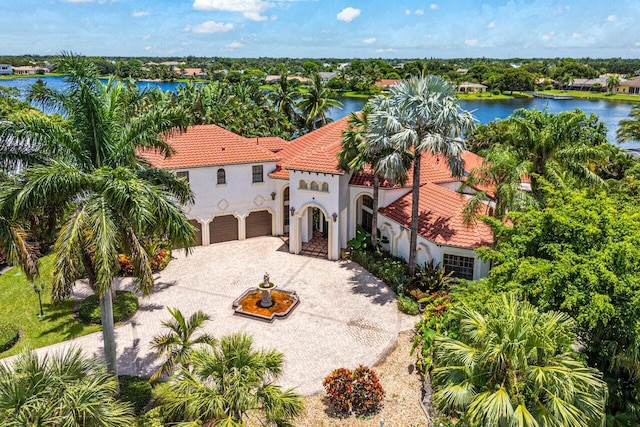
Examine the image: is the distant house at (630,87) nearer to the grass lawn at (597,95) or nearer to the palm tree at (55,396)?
the grass lawn at (597,95)

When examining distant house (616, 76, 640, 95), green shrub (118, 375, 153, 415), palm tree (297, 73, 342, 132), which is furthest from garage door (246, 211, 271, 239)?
distant house (616, 76, 640, 95)

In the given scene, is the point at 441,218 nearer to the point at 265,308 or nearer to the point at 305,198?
the point at 305,198

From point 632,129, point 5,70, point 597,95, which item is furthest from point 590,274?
point 5,70

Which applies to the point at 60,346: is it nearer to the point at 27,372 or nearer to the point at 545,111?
the point at 27,372

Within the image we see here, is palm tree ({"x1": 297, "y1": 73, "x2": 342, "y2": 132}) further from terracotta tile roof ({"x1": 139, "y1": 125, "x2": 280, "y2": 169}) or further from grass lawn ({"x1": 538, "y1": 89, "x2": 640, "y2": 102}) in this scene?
grass lawn ({"x1": 538, "y1": 89, "x2": 640, "y2": 102})

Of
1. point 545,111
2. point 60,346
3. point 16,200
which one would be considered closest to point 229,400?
point 16,200
